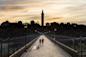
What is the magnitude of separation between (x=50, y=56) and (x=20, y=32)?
15330 cm

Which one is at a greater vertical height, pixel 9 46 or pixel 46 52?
pixel 46 52

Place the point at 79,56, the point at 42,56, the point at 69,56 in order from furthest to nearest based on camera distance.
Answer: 1. the point at 42,56
2. the point at 69,56
3. the point at 79,56

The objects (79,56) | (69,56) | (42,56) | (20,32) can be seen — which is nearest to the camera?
(79,56)

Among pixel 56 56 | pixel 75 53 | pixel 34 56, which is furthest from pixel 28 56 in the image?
pixel 75 53

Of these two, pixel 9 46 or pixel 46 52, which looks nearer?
pixel 46 52

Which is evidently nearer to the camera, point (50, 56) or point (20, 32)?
point (50, 56)

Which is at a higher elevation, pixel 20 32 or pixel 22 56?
pixel 22 56

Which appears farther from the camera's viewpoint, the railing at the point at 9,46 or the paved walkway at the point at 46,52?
the paved walkway at the point at 46,52

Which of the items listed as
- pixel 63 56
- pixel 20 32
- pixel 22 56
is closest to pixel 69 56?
pixel 63 56

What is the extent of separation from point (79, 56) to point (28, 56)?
293 inches

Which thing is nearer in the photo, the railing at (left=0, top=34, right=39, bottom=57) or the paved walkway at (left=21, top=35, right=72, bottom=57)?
the railing at (left=0, top=34, right=39, bottom=57)

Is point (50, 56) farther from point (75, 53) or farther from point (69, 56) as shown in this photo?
point (75, 53)

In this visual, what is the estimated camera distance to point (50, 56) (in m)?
33.8

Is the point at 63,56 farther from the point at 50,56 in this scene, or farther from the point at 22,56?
the point at 22,56
